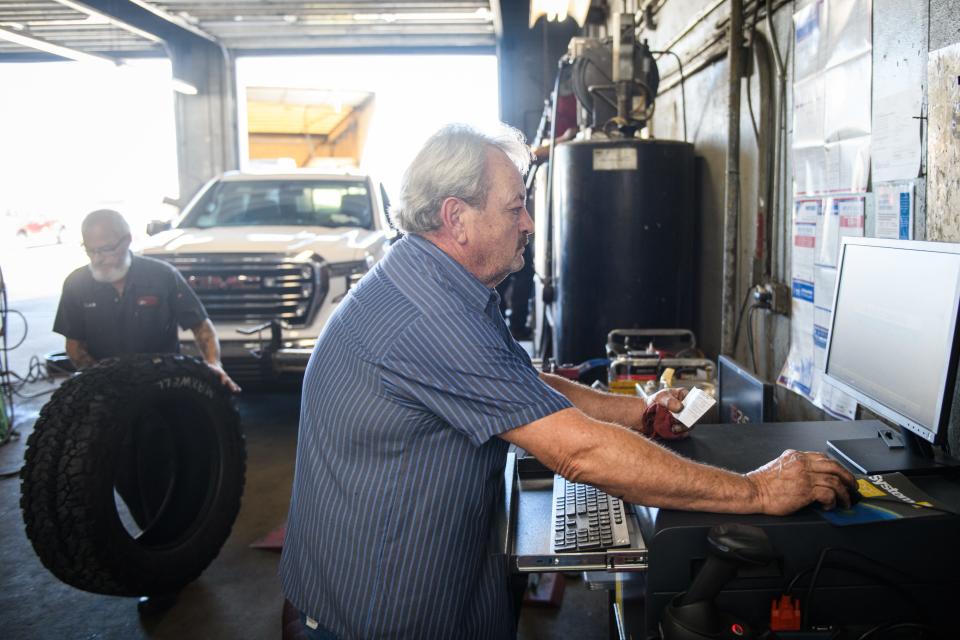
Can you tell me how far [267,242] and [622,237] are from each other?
2633mm

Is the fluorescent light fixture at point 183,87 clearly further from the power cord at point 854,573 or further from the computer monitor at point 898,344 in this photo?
the power cord at point 854,573

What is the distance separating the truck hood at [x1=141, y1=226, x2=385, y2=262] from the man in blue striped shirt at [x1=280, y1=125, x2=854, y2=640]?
155 inches

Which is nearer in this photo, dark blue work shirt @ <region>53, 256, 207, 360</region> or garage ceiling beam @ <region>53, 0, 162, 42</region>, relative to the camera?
dark blue work shirt @ <region>53, 256, 207, 360</region>

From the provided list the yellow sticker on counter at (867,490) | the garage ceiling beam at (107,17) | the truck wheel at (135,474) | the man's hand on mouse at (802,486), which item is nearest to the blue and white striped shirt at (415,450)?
the man's hand on mouse at (802,486)

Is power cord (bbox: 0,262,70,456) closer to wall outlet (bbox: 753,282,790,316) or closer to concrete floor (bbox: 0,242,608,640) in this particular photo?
concrete floor (bbox: 0,242,608,640)

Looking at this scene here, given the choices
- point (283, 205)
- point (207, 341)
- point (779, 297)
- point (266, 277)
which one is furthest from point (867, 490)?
point (283, 205)

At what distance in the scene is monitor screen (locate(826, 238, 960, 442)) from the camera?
4.75ft

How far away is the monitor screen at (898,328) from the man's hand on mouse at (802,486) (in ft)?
0.65

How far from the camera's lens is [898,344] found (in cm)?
162

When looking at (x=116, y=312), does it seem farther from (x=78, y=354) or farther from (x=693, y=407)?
(x=693, y=407)

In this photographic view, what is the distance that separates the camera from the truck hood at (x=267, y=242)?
17.9 ft

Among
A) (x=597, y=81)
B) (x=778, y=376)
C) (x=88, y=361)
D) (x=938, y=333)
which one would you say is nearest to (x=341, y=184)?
(x=597, y=81)

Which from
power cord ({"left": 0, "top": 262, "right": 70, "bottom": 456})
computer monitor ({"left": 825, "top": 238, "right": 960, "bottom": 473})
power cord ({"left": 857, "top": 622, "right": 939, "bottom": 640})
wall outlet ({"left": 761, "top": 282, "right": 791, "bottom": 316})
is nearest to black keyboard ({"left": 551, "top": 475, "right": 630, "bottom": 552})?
power cord ({"left": 857, "top": 622, "right": 939, "bottom": 640})

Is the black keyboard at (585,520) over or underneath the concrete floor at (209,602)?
over
